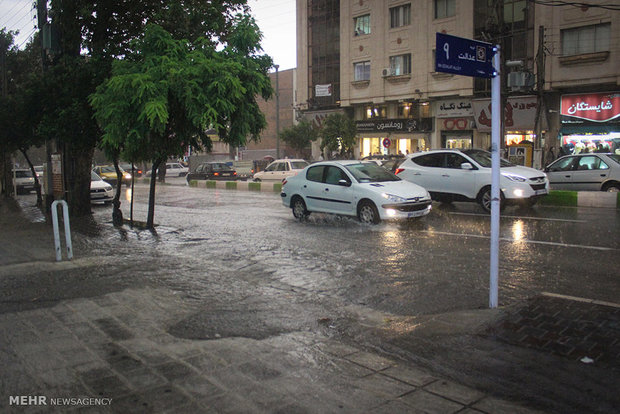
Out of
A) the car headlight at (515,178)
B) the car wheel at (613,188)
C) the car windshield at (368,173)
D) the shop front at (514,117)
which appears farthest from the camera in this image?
the shop front at (514,117)

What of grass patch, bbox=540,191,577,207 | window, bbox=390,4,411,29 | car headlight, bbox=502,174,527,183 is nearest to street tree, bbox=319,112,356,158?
window, bbox=390,4,411,29

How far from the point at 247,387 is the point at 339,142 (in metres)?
32.9

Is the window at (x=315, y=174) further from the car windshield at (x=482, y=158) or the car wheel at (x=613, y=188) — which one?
the car wheel at (x=613, y=188)

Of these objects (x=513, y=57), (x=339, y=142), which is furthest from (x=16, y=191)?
(x=513, y=57)

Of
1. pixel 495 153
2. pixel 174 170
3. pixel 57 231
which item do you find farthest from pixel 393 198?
pixel 174 170

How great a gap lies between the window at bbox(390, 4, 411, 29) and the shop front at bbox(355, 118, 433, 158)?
6482 millimetres

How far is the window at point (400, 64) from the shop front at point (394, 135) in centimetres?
329

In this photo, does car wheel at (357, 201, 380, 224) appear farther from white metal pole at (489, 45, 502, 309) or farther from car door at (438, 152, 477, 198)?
white metal pole at (489, 45, 502, 309)

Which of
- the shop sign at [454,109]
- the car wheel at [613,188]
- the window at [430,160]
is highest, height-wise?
the shop sign at [454,109]

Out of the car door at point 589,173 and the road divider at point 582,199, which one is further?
the car door at point 589,173

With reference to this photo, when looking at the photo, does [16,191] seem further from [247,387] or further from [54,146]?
[247,387]

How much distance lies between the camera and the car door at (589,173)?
16.9m

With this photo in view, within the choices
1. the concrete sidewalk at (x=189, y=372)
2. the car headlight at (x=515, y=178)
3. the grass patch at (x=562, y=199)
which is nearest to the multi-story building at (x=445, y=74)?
the grass patch at (x=562, y=199)

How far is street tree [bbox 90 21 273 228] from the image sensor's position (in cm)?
1064
